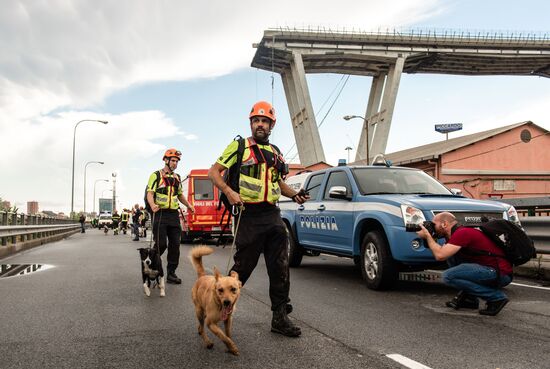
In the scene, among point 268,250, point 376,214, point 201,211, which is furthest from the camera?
point 201,211

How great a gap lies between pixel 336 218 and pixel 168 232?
9.38 feet

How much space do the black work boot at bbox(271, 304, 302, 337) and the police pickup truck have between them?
8.63 feet

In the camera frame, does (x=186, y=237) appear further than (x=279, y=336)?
Yes

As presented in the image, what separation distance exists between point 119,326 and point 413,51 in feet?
208

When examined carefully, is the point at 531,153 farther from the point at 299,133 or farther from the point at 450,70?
the point at 450,70

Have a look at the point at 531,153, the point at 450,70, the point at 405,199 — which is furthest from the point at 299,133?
the point at 405,199

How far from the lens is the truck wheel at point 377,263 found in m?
7.12

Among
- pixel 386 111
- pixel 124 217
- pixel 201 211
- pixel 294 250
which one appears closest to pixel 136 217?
pixel 201 211

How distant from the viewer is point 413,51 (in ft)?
206

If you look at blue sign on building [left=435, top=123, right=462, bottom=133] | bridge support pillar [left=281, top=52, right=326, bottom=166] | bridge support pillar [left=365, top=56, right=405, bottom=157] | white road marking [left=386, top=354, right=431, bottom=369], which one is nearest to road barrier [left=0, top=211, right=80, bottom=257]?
white road marking [left=386, top=354, right=431, bottom=369]

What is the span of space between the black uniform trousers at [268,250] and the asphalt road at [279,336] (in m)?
0.45

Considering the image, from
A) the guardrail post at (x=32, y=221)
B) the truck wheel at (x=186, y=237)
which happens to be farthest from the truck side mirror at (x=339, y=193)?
the guardrail post at (x=32, y=221)

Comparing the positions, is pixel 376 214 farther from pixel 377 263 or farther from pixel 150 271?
pixel 150 271

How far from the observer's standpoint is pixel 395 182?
845 centimetres
